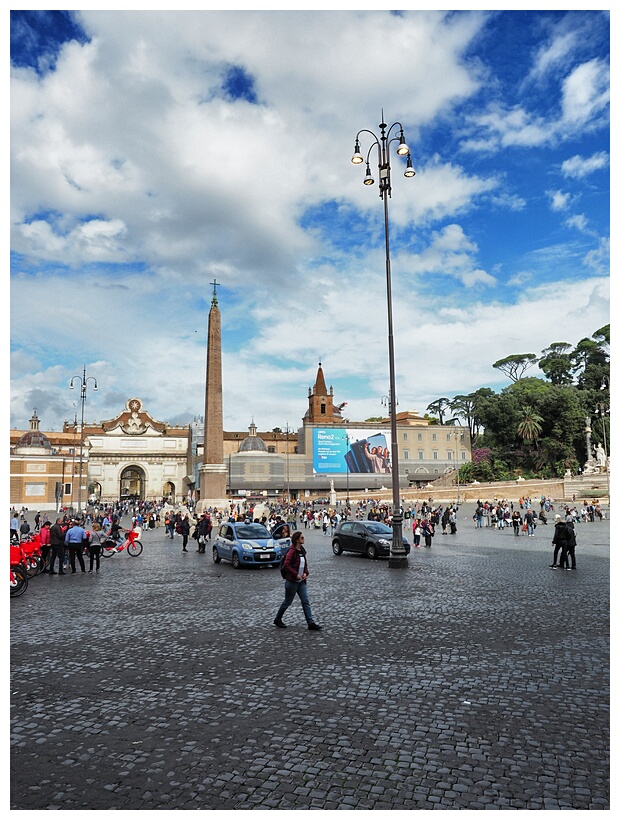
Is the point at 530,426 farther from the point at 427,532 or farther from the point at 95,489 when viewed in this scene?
the point at 95,489

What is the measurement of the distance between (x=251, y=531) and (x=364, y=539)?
3790 mm

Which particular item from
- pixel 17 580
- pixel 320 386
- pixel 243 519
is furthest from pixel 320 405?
pixel 17 580

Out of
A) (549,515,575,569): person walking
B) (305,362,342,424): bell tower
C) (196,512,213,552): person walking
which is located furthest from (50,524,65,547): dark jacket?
(305,362,342,424): bell tower

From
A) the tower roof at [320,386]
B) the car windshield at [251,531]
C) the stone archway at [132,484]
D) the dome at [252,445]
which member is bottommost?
the stone archway at [132,484]

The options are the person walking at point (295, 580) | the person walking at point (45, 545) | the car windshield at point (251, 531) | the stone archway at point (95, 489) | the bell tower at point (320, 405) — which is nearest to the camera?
the person walking at point (295, 580)

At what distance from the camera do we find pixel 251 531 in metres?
17.2

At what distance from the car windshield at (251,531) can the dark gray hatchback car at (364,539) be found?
329 cm

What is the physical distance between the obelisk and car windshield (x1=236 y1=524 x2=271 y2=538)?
69.3ft

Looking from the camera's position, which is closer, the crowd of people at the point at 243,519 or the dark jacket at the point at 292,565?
the dark jacket at the point at 292,565

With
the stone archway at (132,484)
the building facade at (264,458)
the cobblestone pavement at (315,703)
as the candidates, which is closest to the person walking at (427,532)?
the cobblestone pavement at (315,703)

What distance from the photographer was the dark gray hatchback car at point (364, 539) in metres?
18.0

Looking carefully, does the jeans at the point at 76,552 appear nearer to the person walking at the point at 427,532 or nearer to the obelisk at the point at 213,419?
the person walking at the point at 427,532

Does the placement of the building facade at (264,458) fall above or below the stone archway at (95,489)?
above
